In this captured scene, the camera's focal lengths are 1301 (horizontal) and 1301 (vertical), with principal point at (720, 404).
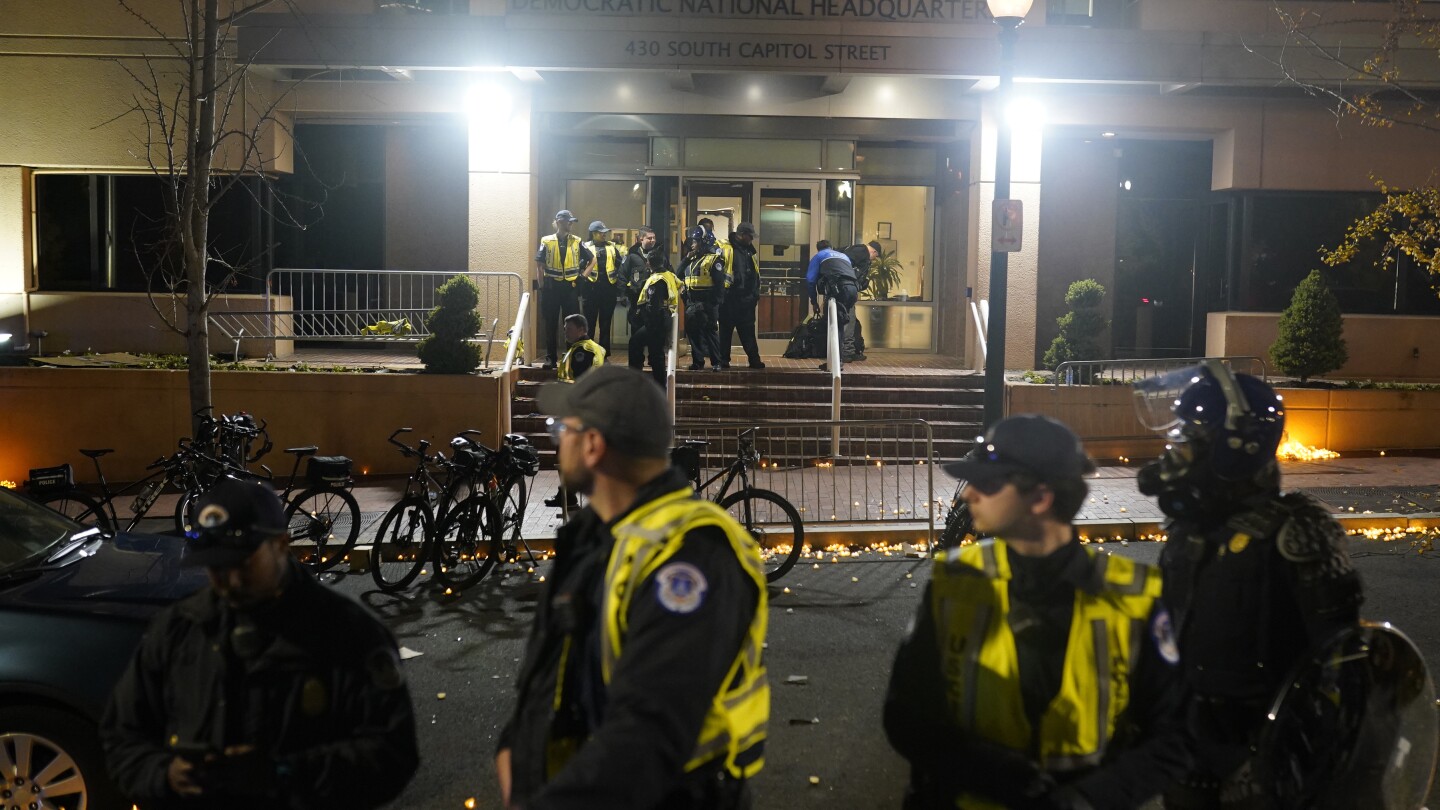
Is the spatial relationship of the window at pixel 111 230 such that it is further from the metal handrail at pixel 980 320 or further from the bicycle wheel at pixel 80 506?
the metal handrail at pixel 980 320

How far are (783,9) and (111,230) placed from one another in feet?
32.0

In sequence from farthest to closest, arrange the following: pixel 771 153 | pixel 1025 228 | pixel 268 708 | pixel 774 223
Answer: pixel 774 223 → pixel 771 153 → pixel 1025 228 → pixel 268 708

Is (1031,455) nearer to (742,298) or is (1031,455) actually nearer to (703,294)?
(703,294)

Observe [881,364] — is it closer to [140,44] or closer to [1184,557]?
[140,44]

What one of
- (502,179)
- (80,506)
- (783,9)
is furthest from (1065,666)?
(502,179)

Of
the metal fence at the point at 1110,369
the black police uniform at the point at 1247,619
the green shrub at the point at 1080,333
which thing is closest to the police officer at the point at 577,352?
the metal fence at the point at 1110,369

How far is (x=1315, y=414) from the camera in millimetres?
15641

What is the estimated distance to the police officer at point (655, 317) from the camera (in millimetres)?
15016

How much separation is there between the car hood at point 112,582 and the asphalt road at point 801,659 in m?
1.32

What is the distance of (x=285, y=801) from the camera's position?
298cm

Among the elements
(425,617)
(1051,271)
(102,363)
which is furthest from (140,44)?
(1051,271)

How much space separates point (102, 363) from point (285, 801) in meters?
13.7

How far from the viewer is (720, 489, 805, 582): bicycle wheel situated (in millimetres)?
9773

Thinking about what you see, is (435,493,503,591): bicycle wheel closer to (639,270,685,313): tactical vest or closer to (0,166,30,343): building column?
(639,270,685,313): tactical vest
